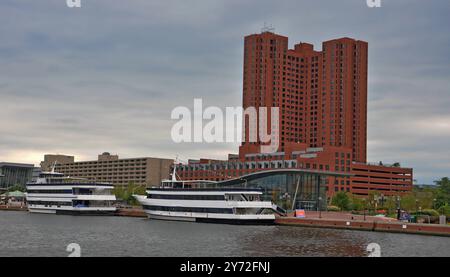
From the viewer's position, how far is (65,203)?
142500 millimetres

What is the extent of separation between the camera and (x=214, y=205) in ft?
365

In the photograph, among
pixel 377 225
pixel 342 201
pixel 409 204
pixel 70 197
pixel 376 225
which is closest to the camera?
pixel 377 225

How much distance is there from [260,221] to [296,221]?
706 cm

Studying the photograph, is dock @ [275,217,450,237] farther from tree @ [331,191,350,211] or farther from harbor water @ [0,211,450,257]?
tree @ [331,191,350,211]

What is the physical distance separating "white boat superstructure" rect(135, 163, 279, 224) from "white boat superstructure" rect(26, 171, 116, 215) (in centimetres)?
2444

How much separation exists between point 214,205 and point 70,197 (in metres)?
46.6

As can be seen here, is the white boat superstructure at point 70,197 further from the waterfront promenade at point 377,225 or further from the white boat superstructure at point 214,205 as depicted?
the waterfront promenade at point 377,225

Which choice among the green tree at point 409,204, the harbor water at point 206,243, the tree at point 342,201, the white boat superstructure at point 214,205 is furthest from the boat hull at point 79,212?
the green tree at point 409,204

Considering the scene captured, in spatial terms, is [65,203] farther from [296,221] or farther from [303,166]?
[303,166]

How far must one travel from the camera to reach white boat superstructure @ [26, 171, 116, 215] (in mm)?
140375

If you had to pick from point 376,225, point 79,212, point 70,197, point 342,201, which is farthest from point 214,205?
point 342,201

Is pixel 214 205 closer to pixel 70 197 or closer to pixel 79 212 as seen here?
pixel 79 212

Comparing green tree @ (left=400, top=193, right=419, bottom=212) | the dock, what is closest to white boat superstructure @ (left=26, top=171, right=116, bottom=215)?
the dock
